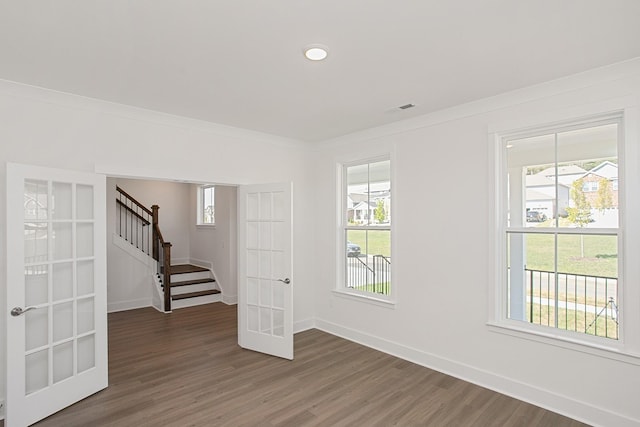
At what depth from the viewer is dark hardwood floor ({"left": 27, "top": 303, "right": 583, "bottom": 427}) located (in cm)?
276

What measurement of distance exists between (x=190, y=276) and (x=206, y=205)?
5.79ft

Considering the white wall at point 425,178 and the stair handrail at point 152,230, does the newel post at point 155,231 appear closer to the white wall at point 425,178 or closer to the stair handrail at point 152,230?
the stair handrail at point 152,230

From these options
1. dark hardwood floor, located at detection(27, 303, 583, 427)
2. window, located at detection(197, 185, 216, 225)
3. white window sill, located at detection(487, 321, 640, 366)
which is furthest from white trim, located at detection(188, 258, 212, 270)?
white window sill, located at detection(487, 321, 640, 366)

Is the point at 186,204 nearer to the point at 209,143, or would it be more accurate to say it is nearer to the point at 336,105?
the point at 209,143

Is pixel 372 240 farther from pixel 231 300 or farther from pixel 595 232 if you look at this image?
pixel 231 300

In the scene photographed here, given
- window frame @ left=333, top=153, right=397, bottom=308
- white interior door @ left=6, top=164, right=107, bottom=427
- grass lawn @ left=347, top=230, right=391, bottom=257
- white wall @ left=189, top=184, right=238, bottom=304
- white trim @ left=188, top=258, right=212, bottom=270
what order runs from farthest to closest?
1. white trim @ left=188, top=258, right=212, bottom=270
2. white wall @ left=189, top=184, right=238, bottom=304
3. window frame @ left=333, top=153, right=397, bottom=308
4. grass lawn @ left=347, top=230, right=391, bottom=257
5. white interior door @ left=6, top=164, right=107, bottom=427

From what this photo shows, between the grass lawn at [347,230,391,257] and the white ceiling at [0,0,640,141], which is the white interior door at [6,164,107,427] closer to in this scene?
the white ceiling at [0,0,640,141]

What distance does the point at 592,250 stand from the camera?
2.86 meters

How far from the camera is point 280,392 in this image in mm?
3209

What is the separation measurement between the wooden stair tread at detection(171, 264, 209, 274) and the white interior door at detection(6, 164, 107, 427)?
3.88m

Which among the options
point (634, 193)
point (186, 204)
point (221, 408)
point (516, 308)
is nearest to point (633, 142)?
point (634, 193)

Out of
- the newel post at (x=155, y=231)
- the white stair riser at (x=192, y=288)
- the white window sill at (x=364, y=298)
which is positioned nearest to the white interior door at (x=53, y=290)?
the white window sill at (x=364, y=298)

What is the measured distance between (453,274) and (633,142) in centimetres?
181

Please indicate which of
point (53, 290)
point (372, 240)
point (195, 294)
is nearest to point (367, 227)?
point (372, 240)
